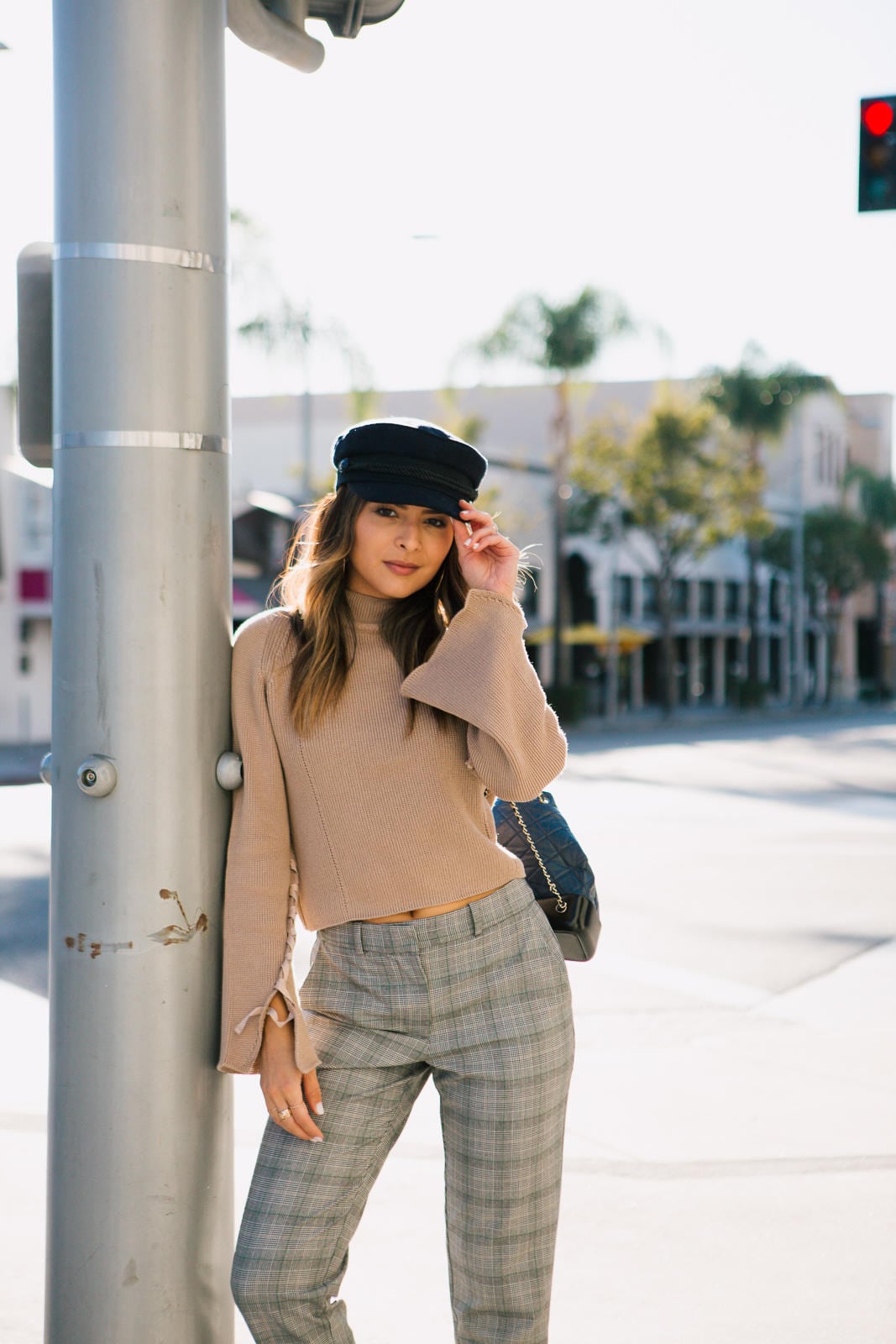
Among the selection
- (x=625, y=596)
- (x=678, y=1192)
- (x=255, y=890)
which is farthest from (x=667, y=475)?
(x=255, y=890)

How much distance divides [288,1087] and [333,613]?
2.50 feet

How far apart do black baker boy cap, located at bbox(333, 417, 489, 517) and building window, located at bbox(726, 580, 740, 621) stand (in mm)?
56613

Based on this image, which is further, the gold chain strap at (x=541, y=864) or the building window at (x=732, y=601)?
the building window at (x=732, y=601)

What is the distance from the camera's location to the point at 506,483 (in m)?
41.5

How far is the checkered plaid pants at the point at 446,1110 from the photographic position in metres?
2.33

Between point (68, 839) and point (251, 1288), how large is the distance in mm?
753

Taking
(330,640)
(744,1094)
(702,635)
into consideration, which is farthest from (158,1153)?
(702,635)

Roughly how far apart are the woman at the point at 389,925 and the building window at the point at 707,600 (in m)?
54.1

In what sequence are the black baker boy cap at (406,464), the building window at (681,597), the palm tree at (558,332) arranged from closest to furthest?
the black baker boy cap at (406,464)
the palm tree at (558,332)
the building window at (681,597)

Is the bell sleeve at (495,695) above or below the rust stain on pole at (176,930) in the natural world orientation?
above

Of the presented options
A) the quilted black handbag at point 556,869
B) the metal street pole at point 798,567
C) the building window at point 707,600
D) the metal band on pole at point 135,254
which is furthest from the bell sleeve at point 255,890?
the building window at point 707,600

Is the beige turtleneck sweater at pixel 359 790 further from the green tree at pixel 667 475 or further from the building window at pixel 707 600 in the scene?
the building window at pixel 707 600

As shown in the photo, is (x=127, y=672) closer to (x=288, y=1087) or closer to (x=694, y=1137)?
(x=288, y=1087)

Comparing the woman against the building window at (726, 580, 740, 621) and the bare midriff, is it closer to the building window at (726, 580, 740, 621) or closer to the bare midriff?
the bare midriff
